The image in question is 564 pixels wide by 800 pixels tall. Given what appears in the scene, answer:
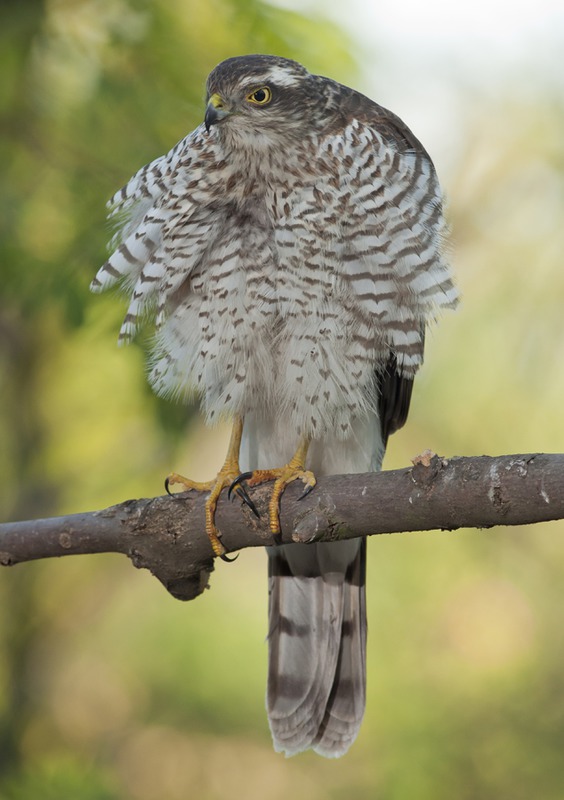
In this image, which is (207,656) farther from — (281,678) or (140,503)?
(140,503)

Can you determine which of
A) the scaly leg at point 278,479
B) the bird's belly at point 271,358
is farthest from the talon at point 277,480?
the bird's belly at point 271,358

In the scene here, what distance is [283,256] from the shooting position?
3348mm

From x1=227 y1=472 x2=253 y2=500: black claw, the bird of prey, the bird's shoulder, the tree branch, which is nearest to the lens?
the tree branch

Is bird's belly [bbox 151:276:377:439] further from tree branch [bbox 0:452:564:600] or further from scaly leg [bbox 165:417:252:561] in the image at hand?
tree branch [bbox 0:452:564:600]

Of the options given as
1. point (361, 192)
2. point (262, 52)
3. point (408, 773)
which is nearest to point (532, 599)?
point (408, 773)

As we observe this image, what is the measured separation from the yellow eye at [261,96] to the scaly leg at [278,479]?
1172mm

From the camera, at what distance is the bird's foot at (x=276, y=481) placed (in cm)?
306

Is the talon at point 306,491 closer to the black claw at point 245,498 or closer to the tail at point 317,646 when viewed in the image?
the black claw at point 245,498

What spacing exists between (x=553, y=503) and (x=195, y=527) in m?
1.22

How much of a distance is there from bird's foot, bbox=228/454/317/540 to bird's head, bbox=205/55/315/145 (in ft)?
3.55

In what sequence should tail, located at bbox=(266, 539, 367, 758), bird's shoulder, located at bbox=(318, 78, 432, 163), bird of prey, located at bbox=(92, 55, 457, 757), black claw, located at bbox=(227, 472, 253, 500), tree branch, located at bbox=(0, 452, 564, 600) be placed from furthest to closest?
tail, located at bbox=(266, 539, 367, 758), bird's shoulder, located at bbox=(318, 78, 432, 163), bird of prey, located at bbox=(92, 55, 457, 757), black claw, located at bbox=(227, 472, 253, 500), tree branch, located at bbox=(0, 452, 564, 600)

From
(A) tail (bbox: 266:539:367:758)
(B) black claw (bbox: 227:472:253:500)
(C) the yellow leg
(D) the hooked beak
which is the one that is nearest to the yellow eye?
(D) the hooked beak

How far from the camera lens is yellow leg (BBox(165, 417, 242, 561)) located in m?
3.16

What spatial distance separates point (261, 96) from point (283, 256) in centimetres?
55
